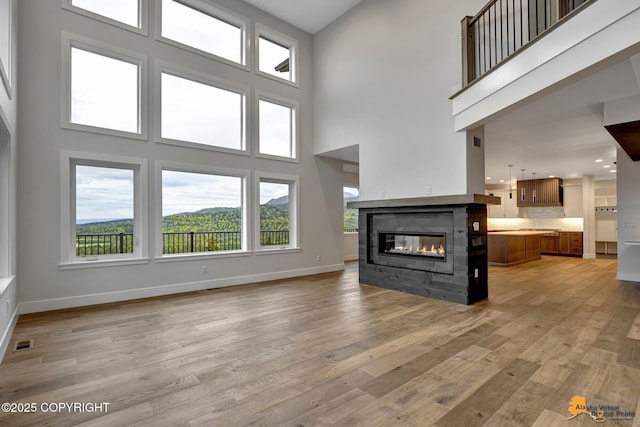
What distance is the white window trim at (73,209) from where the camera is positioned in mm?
4340

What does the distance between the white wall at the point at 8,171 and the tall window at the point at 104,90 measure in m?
0.77

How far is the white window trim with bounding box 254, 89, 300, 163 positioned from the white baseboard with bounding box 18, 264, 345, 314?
237 cm

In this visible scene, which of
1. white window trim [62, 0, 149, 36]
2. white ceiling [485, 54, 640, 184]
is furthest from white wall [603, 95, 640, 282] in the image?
white window trim [62, 0, 149, 36]

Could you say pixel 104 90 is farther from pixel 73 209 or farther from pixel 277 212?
pixel 277 212

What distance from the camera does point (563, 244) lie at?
1076 cm

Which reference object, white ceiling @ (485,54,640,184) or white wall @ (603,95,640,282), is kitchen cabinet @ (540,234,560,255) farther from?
white wall @ (603,95,640,282)

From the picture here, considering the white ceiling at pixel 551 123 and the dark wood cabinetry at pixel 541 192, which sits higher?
the white ceiling at pixel 551 123

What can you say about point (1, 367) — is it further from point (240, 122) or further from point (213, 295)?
point (240, 122)

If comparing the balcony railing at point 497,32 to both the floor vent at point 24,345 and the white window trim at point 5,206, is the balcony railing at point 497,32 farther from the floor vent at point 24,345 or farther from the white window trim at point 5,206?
the floor vent at point 24,345

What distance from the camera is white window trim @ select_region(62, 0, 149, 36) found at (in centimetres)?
445

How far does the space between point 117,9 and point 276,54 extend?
2.94 meters

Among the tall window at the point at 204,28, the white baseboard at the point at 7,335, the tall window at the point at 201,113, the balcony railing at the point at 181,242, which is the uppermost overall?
the tall window at the point at 204,28

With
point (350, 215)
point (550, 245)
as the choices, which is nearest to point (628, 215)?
point (550, 245)

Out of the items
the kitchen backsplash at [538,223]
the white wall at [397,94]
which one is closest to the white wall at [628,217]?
the white wall at [397,94]
